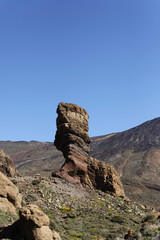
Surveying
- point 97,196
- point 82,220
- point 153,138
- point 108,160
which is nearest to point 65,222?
point 82,220

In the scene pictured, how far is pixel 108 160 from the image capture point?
109750 millimetres

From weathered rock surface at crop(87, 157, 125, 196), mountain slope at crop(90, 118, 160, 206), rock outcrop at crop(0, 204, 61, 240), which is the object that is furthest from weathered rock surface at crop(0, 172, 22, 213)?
mountain slope at crop(90, 118, 160, 206)

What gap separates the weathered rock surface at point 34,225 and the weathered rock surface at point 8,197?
13.3 feet

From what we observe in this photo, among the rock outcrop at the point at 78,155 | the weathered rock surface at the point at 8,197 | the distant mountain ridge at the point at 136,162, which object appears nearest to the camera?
the weathered rock surface at the point at 8,197

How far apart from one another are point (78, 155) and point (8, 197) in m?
12.4

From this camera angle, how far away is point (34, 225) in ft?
35.8

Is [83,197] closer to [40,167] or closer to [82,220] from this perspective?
[82,220]

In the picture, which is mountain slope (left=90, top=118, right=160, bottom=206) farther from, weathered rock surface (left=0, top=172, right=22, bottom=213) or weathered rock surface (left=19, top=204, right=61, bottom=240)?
weathered rock surface (left=19, top=204, right=61, bottom=240)

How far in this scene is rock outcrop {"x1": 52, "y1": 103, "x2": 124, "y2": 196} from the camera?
1056 inches

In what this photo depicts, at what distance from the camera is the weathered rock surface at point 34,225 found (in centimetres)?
1086

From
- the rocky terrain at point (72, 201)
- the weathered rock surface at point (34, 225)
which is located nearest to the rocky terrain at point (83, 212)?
the rocky terrain at point (72, 201)

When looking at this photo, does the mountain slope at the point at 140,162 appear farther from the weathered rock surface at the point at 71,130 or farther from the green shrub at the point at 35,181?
the green shrub at the point at 35,181

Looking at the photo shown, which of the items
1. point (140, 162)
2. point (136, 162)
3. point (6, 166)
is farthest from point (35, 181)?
point (136, 162)

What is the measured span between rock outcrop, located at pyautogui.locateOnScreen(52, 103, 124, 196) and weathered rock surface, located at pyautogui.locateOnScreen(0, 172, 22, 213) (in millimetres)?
9984
